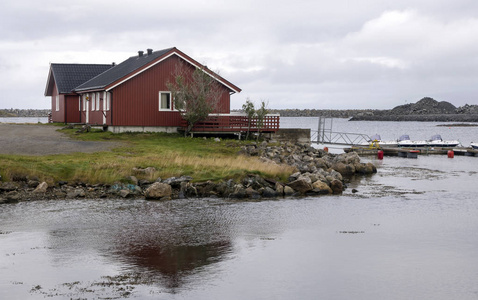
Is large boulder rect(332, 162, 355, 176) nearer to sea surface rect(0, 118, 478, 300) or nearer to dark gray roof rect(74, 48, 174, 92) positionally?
sea surface rect(0, 118, 478, 300)

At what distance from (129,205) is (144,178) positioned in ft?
10.6

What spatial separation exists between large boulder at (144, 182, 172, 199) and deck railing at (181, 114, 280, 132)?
51.6 ft

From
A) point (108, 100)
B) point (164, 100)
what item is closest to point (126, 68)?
point (108, 100)

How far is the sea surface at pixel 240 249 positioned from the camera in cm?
1230

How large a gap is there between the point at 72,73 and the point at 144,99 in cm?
1578

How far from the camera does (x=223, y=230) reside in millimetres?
17609

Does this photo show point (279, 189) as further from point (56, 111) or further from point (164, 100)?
point (56, 111)

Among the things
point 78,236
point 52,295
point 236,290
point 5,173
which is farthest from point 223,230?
point 5,173

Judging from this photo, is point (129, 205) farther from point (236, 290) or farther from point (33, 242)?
point (236, 290)

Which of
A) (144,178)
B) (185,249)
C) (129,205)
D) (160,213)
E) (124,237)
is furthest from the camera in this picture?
(144,178)

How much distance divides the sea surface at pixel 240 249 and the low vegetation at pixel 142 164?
2415mm

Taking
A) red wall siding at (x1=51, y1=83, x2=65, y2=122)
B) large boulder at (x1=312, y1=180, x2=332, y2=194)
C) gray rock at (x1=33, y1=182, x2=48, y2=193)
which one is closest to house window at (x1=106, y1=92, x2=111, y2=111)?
red wall siding at (x1=51, y1=83, x2=65, y2=122)

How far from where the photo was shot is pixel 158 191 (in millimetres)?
22406

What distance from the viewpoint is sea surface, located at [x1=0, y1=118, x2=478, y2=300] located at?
12.3 metres
